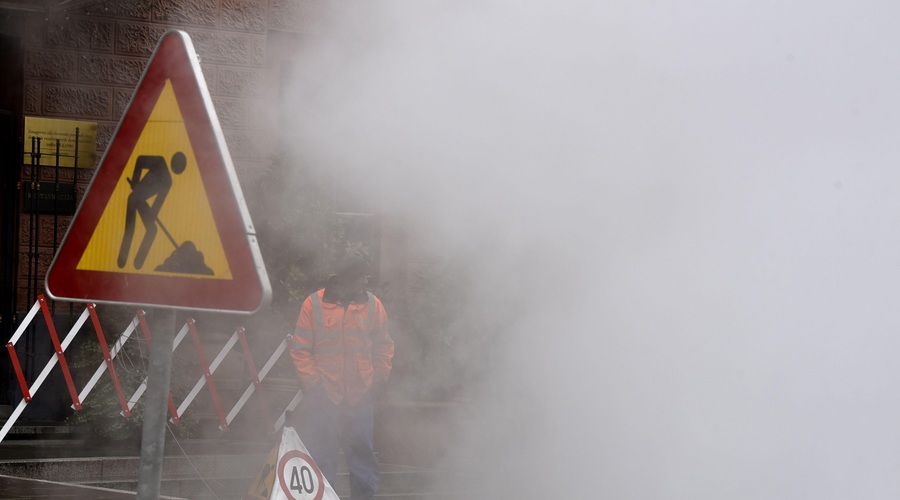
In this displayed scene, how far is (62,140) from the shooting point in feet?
30.9

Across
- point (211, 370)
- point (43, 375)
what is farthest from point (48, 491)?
point (211, 370)

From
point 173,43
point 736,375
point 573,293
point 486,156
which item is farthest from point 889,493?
point 173,43

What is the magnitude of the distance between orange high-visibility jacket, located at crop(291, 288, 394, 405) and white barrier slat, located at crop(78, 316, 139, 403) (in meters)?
2.16

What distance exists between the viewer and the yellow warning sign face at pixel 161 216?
2652 mm

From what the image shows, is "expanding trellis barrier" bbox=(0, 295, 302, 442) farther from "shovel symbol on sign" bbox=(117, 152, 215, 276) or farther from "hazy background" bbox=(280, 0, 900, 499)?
"shovel symbol on sign" bbox=(117, 152, 215, 276)

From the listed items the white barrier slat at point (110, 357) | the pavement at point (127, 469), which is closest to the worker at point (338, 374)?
Result: the pavement at point (127, 469)

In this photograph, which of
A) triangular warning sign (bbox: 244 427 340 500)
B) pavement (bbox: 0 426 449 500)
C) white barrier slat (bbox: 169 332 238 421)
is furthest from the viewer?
white barrier slat (bbox: 169 332 238 421)

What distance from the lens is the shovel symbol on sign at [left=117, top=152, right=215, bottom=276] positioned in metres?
2.66

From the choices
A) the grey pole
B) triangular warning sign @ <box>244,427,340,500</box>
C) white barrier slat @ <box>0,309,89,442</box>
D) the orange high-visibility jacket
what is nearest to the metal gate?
white barrier slat @ <box>0,309,89,442</box>

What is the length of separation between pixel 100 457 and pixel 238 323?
1.56m

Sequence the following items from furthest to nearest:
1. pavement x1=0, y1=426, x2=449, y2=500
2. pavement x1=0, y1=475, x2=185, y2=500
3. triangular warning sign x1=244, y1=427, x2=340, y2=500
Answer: pavement x1=0, y1=426, x2=449, y2=500
pavement x1=0, y1=475, x2=185, y2=500
triangular warning sign x1=244, y1=427, x2=340, y2=500

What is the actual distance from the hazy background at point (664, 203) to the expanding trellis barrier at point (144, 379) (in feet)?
6.60

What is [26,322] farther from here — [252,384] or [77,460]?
[252,384]

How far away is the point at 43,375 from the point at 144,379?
0.73 meters
